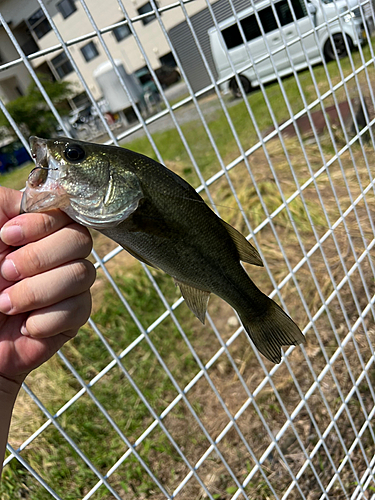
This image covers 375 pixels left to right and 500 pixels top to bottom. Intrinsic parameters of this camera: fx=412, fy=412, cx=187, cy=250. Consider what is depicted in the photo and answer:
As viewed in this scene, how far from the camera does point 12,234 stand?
0.67 meters

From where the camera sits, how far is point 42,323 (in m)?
0.71

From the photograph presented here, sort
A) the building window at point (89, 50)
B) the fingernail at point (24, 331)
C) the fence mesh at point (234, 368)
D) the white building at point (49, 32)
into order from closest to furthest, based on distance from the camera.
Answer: the fingernail at point (24, 331)
the white building at point (49, 32)
the fence mesh at point (234, 368)
the building window at point (89, 50)

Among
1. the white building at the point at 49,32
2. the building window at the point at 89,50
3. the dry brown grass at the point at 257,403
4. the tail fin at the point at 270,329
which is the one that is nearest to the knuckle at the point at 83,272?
the tail fin at the point at 270,329

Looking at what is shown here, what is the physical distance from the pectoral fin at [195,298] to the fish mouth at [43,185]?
31 cm

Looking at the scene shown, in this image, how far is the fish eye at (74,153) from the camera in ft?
2.24

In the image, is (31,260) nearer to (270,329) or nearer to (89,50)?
(270,329)

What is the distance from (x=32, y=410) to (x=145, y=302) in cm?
95

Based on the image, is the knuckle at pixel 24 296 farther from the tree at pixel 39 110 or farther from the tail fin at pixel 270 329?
the tree at pixel 39 110

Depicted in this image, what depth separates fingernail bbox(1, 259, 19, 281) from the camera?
2.25 ft

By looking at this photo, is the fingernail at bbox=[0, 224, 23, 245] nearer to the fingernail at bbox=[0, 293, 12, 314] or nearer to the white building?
the fingernail at bbox=[0, 293, 12, 314]

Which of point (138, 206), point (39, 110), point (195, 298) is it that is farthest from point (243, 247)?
point (39, 110)

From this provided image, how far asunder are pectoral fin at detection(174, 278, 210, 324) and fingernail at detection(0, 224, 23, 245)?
329 millimetres

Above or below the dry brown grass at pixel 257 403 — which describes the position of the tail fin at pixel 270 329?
above

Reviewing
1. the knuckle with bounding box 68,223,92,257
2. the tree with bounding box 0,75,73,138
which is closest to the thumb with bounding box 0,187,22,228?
the knuckle with bounding box 68,223,92,257
